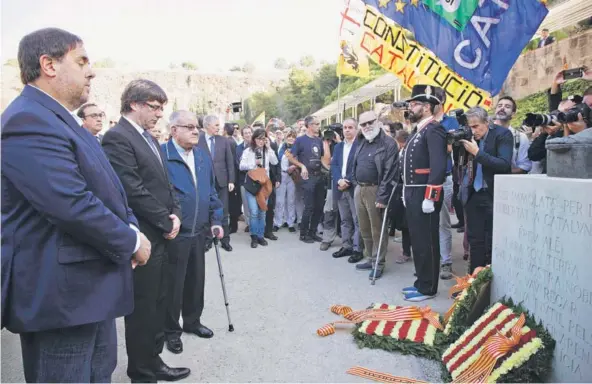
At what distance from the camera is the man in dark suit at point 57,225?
1683 millimetres

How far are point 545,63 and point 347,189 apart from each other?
11466 millimetres

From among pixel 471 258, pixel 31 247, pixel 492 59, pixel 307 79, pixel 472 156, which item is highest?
pixel 307 79

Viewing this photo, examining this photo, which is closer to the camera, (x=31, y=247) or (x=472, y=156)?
(x=31, y=247)

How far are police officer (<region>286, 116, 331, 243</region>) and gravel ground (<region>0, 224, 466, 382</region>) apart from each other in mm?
1203

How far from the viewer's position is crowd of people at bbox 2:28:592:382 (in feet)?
5.62

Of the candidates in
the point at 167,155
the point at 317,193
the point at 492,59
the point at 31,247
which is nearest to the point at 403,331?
the point at 167,155

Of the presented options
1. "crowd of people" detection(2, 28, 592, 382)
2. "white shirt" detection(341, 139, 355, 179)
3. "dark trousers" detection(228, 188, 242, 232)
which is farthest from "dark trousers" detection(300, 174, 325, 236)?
"dark trousers" detection(228, 188, 242, 232)

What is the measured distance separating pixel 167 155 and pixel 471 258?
11.1ft

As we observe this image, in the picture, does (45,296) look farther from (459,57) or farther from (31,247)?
(459,57)

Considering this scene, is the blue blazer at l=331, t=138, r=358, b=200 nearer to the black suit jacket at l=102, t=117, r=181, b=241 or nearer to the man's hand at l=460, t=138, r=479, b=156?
the man's hand at l=460, t=138, r=479, b=156

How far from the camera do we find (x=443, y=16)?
5.61 meters

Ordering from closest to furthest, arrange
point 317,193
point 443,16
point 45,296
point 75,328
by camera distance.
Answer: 1. point 45,296
2. point 75,328
3. point 443,16
4. point 317,193

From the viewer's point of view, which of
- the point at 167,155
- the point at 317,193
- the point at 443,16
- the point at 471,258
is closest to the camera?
the point at 167,155

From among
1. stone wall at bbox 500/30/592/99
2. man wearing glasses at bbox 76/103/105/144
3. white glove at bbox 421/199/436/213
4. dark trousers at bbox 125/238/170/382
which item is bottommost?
dark trousers at bbox 125/238/170/382
